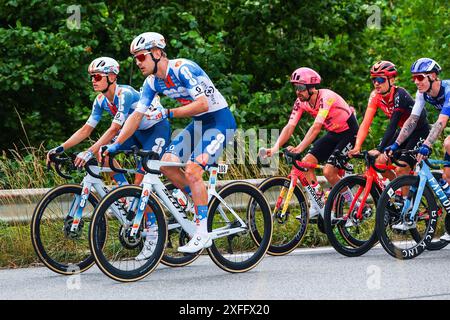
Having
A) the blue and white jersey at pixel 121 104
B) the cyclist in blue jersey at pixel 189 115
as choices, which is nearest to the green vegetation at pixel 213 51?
the blue and white jersey at pixel 121 104

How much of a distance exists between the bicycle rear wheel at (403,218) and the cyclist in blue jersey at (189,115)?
5.48 feet

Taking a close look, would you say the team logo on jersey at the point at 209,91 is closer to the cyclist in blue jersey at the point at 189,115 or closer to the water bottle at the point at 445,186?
the cyclist in blue jersey at the point at 189,115

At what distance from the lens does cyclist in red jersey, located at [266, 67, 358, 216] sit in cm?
1041

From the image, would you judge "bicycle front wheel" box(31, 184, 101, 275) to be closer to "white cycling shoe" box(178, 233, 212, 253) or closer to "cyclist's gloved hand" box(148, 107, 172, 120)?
"white cycling shoe" box(178, 233, 212, 253)

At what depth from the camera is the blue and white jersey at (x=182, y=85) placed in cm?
874

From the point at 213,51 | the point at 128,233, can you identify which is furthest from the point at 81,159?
the point at 213,51

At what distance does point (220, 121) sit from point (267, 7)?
7.39 meters

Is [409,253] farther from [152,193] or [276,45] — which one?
[276,45]

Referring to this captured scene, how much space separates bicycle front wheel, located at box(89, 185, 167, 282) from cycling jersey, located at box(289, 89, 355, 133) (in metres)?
2.54

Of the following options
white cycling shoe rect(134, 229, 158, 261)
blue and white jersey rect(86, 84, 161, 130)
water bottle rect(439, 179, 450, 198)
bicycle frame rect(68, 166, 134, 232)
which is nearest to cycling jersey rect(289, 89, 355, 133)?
water bottle rect(439, 179, 450, 198)

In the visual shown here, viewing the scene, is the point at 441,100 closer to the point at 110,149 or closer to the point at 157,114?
the point at 157,114

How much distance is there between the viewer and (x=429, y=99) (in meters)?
10.0

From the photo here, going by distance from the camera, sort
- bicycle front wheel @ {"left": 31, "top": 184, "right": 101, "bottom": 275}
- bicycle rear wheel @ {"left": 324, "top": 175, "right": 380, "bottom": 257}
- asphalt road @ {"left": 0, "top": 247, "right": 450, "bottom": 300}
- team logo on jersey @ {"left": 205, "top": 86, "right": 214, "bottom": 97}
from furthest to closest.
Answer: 1. bicycle rear wheel @ {"left": 324, "top": 175, "right": 380, "bottom": 257}
2. bicycle front wheel @ {"left": 31, "top": 184, "right": 101, "bottom": 275}
3. team logo on jersey @ {"left": 205, "top": 86, "right": 214, "bottom": 97}
4. asphalt road @ {"left": 0, "top": 247, "right": 450, "bottom": 300}

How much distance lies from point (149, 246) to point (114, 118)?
4.72ft
